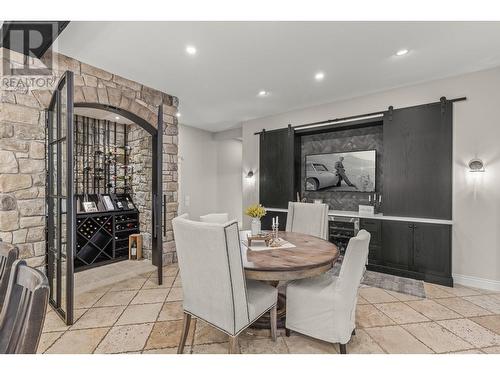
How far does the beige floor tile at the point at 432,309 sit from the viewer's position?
2.43 meters

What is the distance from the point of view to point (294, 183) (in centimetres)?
479

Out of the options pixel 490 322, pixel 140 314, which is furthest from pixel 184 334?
pixel 490 322

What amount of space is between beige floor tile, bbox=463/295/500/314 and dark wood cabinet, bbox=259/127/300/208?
9.22 feet

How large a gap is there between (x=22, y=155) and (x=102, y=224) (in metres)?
1.99

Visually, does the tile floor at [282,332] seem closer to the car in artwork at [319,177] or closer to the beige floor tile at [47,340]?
the beige floor tile at [47,340]

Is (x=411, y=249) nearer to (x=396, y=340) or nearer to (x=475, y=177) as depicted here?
(x=475, y=177)

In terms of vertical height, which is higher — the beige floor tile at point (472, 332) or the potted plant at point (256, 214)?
the potted plant at point (256, 214)

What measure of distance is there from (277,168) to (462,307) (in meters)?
3.33

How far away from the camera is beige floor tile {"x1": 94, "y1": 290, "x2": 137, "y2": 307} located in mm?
2666

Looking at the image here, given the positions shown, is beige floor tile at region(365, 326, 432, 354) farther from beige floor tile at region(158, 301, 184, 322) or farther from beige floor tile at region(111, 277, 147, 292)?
beige floor tile at region(111, 277, 147, 292)

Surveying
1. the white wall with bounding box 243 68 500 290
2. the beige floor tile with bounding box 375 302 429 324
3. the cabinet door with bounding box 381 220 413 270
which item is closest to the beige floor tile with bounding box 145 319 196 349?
the beige floor tile with bounding box 375 302 429 324

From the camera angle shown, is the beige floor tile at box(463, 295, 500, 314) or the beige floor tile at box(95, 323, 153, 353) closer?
the beige floor tile at box(95, 323, 153, 353)

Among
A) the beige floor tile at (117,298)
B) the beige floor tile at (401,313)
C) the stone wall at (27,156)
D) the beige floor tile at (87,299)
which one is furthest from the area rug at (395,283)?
the stone wall at (27,156)

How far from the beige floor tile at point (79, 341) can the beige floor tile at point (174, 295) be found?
726mm
